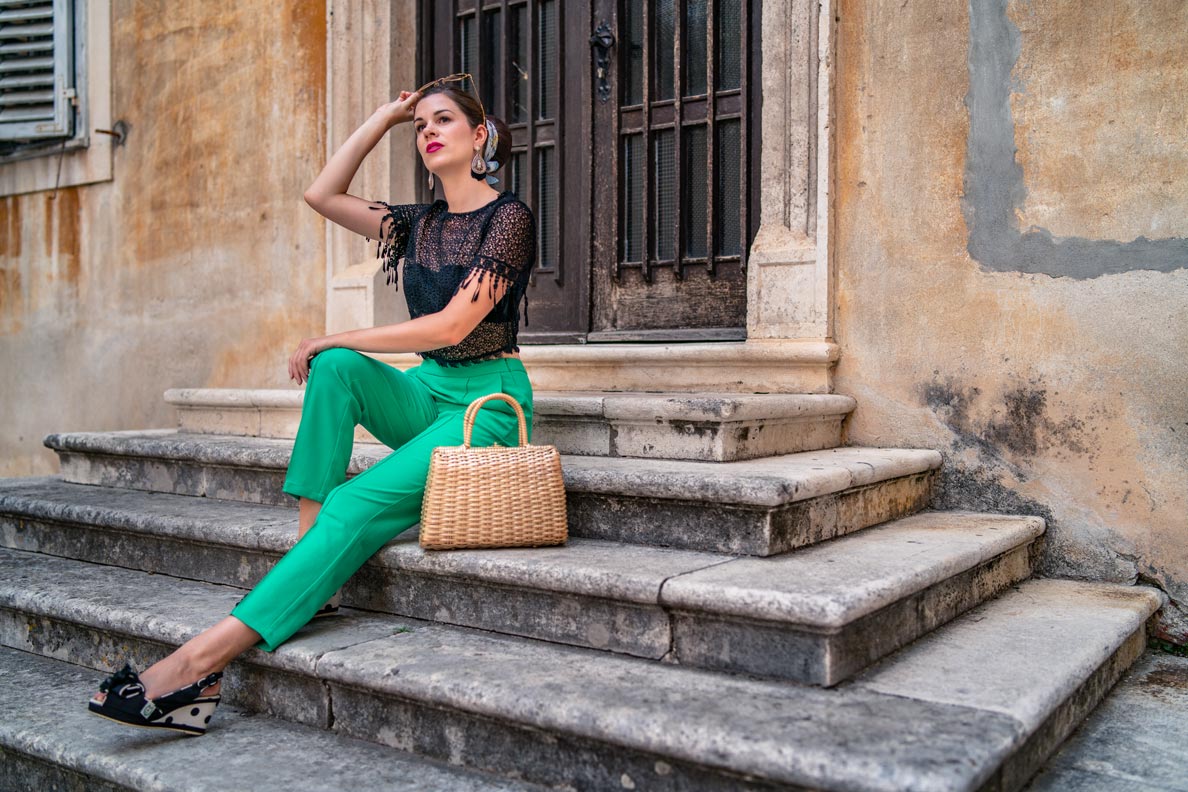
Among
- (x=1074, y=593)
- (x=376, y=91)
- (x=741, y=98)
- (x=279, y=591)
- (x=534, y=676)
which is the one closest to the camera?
(x=534, y=676)

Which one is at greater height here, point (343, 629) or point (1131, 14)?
point (1131, 14)

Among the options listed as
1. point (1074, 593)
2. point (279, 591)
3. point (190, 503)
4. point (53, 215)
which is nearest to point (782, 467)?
point (1074, 593)

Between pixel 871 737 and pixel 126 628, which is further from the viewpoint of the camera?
pixel 126 628

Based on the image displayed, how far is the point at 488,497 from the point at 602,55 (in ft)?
8.78

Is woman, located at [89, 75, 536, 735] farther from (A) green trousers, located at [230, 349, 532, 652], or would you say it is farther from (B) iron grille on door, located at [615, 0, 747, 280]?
(B) iron grille on door, located at [615, 0, 747, 280]

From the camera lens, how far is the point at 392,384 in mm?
3094

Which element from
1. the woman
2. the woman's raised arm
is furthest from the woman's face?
the woman's raised arm

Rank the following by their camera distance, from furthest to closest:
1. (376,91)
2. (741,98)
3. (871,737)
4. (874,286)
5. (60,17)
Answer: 1. (60,17)
2. (376,91)
3. (741,98)
4. (874,286)
5. (871,737)

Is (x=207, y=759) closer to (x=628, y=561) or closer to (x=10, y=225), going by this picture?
(x=628, y=561)

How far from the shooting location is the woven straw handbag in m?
2.75

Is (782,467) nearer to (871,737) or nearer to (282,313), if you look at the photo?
(871,737)

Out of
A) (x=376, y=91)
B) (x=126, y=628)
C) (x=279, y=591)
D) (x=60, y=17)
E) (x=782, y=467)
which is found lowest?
(x=126, y=628)

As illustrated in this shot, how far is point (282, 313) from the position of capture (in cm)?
550

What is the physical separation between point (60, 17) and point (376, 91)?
2.43 metres
